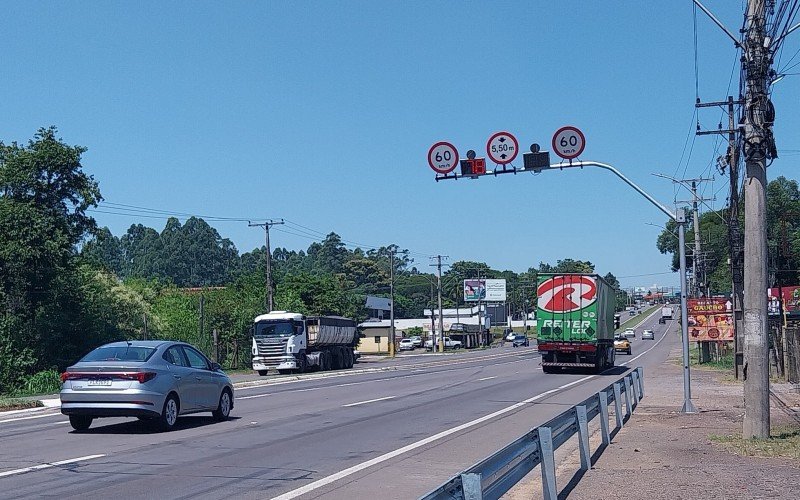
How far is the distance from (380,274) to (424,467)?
537ft

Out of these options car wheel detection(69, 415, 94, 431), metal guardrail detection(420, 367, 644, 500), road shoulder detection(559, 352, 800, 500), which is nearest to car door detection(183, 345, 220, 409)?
car wheel detection(69, 415, 94, 431)

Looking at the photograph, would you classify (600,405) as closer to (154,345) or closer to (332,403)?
(154,345)

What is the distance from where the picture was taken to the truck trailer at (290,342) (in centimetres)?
4684

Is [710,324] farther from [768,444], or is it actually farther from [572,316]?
[768,444]

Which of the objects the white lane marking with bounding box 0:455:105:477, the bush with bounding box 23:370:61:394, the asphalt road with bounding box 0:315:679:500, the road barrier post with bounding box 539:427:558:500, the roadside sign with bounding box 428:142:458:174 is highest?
the roadside sign with bounding box 428:142:458:174

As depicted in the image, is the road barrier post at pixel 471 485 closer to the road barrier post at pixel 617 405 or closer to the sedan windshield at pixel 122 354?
the sedan windshield at pixel 122 354

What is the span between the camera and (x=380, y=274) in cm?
17638

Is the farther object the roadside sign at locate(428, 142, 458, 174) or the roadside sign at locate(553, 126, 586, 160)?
the roadside sign at locate(428, 142, 458, 174)

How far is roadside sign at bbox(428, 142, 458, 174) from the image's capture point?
69.1ft

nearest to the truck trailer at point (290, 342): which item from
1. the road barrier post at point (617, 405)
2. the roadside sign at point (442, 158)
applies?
the roadside sign at point (442, 158)

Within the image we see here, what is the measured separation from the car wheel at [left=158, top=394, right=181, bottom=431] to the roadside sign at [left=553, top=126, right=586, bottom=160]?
32.4ft

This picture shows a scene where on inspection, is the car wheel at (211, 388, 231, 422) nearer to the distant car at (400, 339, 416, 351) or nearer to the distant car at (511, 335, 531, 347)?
the distant car at (511, 335, 531, 347)

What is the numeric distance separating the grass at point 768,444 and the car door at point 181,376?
9.39 m

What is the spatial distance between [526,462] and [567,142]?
42.4ft
